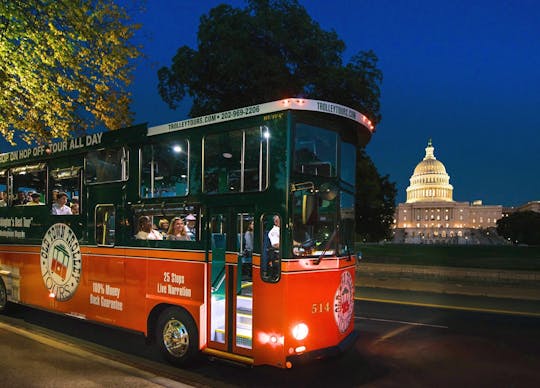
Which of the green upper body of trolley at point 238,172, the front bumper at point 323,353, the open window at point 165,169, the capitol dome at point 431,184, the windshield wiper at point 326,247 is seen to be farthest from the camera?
the capitol dome at point 431,184

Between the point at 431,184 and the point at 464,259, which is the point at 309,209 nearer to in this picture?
the point at 464,259

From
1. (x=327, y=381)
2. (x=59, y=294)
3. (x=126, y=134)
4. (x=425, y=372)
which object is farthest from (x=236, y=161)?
(x=59, y=294)

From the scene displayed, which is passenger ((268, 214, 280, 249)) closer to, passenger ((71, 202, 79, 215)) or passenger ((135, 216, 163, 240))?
passenger ((135, 216, 163, 240))

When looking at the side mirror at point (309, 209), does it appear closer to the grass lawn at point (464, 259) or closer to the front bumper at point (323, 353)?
the front bumper at point (323, 353)

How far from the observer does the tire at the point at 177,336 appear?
699 centimetres

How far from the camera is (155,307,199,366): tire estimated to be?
6988 millimetres

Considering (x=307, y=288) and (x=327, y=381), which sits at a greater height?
→ (x=307, y=288)

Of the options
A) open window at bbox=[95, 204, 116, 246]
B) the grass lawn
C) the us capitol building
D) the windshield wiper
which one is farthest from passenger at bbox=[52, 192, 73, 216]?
the us capitol building

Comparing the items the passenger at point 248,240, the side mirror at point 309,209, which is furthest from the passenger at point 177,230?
the side mirror at point 309,209

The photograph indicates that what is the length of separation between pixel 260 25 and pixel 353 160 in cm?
1540

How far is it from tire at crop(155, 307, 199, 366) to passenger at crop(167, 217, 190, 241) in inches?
42.0

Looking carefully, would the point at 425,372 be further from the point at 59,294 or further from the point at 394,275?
the point at 394,275

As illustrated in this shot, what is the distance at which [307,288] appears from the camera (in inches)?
247

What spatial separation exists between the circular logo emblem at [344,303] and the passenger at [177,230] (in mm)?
2306
